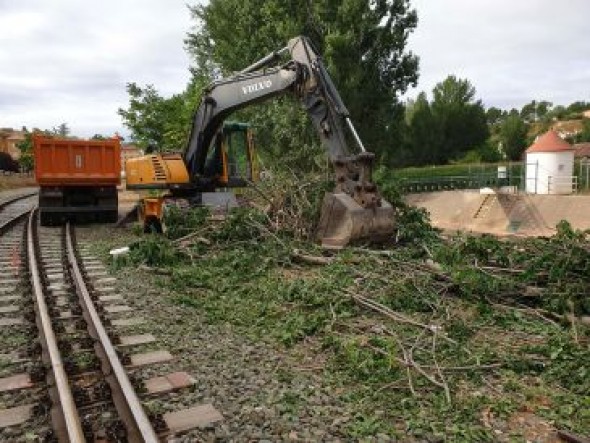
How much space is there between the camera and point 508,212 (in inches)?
1145

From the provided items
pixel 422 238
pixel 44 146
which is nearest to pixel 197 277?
pixel 422 238

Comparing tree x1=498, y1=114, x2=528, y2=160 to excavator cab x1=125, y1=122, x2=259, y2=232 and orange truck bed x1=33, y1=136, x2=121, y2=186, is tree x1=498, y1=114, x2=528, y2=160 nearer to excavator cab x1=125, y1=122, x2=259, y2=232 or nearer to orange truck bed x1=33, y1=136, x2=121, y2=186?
orange truck bed x1=33, y1=136, x2=121, y2=186

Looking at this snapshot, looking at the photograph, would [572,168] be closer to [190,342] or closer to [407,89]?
[407,89]

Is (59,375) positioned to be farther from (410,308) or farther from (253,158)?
(253,158)

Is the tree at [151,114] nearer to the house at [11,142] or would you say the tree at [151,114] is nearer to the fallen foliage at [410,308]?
the fallen foliage at [410,308]

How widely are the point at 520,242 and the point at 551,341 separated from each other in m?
4.17

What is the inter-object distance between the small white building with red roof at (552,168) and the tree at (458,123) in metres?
27.6

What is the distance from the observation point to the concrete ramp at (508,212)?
87.5 feet

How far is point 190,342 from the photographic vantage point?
604cm

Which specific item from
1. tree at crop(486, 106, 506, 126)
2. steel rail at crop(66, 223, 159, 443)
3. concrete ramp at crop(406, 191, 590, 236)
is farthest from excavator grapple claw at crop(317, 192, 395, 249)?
tree at crop(486, 106, 506, 126)

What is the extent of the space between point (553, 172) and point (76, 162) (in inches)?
1160

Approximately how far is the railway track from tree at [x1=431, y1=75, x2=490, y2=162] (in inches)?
2338

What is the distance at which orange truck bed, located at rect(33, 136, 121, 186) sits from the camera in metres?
16.3

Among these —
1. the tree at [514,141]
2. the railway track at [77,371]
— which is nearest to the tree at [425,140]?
the tree at [514,141]
